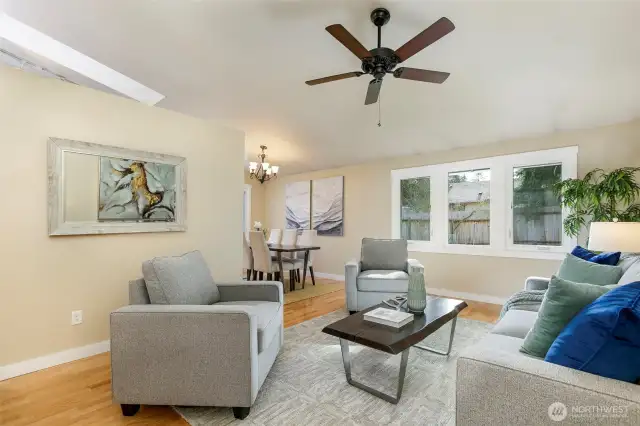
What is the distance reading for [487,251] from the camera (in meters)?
4.34

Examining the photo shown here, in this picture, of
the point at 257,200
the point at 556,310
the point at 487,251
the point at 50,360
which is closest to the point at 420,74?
the point at 556,310

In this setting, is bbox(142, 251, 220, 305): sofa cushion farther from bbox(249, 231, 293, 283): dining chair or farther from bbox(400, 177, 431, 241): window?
bbox(400, 177, 431, 241): window

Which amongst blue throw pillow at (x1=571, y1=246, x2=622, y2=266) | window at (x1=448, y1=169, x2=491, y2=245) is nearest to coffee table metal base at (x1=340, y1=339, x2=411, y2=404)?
blue throw pillow at (x1=571, y1=246, x2=622, y2=266)

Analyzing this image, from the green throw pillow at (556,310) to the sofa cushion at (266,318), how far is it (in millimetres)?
1397

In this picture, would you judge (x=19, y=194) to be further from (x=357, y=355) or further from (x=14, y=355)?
A: (x=357, y=355)

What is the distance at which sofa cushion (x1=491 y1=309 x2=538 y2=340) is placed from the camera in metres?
1.80

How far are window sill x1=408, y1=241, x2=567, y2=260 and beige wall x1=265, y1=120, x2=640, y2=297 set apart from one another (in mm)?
58

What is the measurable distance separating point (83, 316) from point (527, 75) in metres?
4.52

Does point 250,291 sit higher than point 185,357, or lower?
higher

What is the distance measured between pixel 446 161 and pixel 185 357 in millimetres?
4294

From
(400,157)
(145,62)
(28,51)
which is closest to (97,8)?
(145,62)

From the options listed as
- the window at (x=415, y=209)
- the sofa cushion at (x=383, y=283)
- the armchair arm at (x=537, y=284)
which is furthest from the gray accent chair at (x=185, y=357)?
the window at (x=415, y=209)

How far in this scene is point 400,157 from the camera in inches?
203

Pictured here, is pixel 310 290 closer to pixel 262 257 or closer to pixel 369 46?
pixel 262 257
